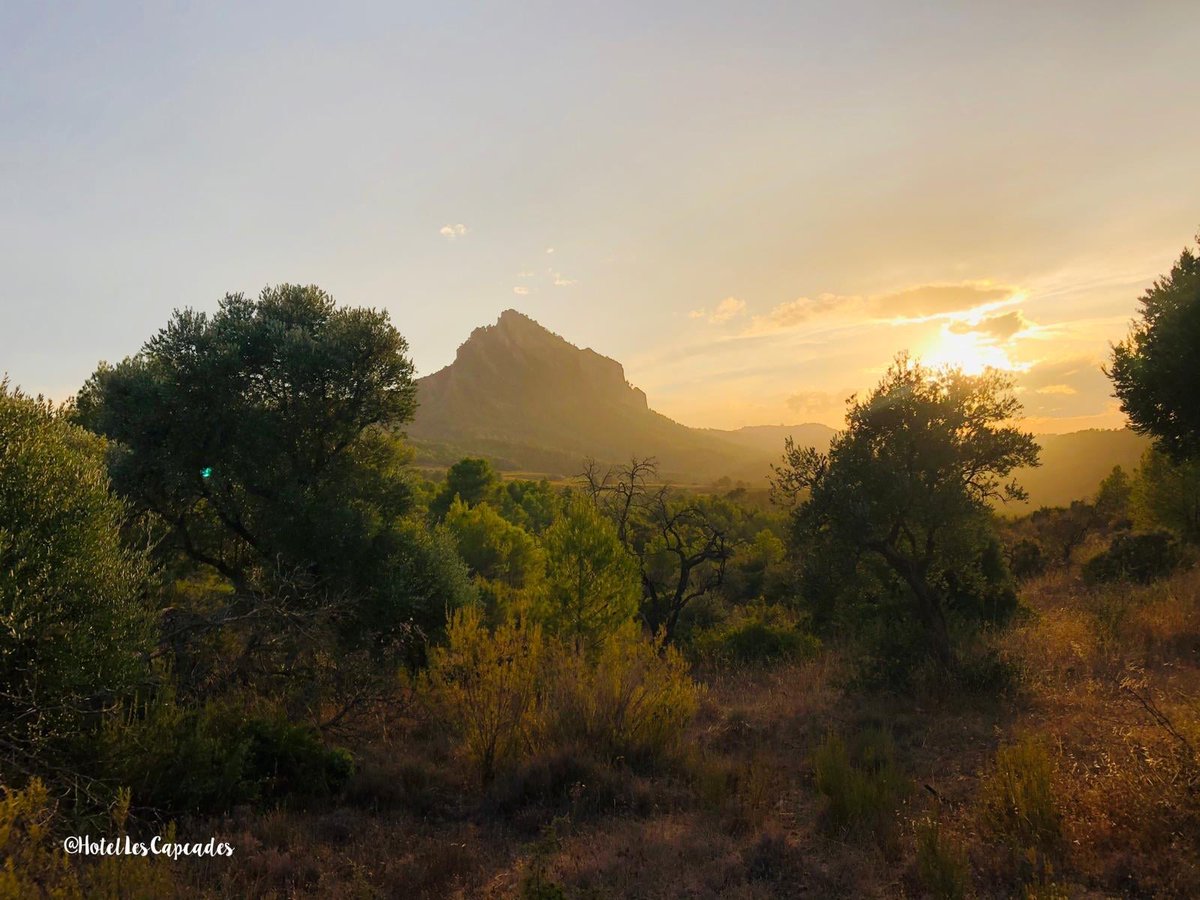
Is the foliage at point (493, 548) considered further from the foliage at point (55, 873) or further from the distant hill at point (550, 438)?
the distant hill at point (550, 438)

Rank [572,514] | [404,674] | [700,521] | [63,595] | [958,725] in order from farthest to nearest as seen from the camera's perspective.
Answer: [700,521] < [572,514] < [404,674] < [958,725] < [63,595]

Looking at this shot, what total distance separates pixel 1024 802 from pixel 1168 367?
10049 mm

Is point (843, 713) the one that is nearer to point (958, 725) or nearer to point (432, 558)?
point (958, 725)

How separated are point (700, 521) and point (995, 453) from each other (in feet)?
36.9

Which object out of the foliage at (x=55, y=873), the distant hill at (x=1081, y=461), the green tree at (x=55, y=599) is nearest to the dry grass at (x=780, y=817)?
the foliage at (x=55, y=873)

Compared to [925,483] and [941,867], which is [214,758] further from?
[925,483]

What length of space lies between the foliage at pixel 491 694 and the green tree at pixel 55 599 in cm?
376

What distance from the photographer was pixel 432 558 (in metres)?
14.2

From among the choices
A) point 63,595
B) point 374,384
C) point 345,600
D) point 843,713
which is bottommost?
point 843,713

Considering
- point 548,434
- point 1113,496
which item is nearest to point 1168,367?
point 1113,496

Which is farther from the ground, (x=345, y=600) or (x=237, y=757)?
(x=345, y=600)

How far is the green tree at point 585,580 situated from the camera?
15180 millimetres

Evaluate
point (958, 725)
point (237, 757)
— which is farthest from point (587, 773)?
point (958, 725)

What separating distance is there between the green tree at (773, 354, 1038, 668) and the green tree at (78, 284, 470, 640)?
8454 millimetres
